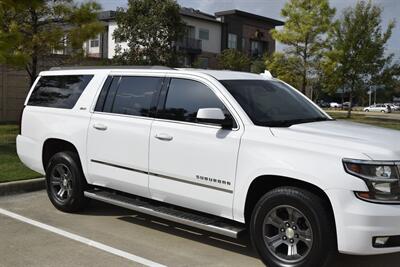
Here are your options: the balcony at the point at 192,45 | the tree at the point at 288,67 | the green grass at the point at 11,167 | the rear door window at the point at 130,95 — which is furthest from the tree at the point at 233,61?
the rear door window at the point at 130,95

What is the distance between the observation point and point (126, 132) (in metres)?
5.92

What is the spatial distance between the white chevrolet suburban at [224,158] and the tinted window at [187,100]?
0.5 inches

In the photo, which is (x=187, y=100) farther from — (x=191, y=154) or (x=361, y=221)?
(x=361, y=221)

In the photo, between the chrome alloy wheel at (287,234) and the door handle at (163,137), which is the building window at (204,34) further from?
the chrome alloy wheel at (287,234)

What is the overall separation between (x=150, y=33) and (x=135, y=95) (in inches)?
808

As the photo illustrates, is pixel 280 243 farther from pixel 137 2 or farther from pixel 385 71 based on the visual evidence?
pixel 385 71

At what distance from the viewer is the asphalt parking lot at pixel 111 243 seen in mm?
5086

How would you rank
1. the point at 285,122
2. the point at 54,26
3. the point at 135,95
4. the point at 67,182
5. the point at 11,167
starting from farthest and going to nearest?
the point at 54,26 < the point at 11,167 < the point at 67,182 < the point at 135,95 < the point at 285,122

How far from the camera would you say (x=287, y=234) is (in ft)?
15.5

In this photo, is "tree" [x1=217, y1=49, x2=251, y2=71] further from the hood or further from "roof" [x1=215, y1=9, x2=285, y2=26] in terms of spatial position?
the hood

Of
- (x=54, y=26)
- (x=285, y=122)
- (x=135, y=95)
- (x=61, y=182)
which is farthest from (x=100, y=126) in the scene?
(x=54, y=26)

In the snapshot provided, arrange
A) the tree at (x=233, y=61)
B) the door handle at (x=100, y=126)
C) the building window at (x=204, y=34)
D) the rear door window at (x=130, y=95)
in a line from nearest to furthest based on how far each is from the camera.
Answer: the rear door window at (x=130, y=95) < the door handle at (x=100, y=126) < the tree at (x=233, y=61) < the building window at (x=204, y=34)

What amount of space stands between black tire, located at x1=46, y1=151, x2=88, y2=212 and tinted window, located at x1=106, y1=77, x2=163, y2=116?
0.96m

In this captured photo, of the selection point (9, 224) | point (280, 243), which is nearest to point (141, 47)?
point (9, 224)
